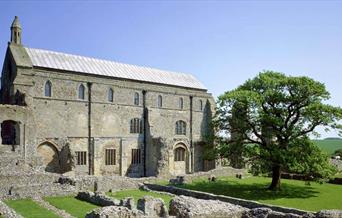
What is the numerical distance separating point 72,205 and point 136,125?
71.5 feet

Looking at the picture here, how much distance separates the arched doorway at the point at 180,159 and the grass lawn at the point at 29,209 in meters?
25.9

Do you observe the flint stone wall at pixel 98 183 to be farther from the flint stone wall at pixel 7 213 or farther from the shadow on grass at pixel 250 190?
the flint stone wall at pixel 7 213

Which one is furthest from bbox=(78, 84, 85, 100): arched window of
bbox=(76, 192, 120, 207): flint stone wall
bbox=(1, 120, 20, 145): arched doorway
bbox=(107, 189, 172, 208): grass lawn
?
bbox=(76, 192, 120, 207): flint stone wall

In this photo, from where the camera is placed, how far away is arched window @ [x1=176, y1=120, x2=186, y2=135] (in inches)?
1983

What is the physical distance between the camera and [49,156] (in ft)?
121

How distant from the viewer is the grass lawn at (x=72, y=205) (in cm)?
2195

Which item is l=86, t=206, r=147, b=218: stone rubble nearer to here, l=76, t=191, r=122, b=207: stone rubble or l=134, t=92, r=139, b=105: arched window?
l=76, t=191, r=122, b=207: stone rubble

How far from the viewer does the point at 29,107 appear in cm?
3500

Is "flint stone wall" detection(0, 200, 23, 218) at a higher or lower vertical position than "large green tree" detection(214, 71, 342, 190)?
lower

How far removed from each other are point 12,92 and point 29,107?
10.6ft

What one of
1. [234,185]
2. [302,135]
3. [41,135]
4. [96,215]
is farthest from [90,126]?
[96,215]

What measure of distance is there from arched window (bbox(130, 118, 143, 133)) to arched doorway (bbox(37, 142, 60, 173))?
35.1 ft

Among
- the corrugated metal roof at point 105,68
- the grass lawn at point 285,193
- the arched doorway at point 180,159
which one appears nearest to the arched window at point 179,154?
the arched doorway at point 180,159

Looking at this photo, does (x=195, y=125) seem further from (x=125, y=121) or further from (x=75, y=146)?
(x=75, y=146)
